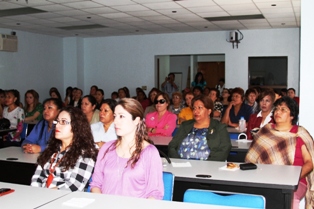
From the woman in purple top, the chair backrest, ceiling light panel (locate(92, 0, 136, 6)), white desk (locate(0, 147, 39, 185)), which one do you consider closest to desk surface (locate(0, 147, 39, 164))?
white desk (locate(0, 147, 39, 185))

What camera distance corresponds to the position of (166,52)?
1177 cm

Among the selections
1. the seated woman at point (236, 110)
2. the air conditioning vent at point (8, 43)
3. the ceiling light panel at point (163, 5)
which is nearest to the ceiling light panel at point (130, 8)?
the ceiling light panel at point (163, 5)

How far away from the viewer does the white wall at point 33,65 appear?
10.5 m

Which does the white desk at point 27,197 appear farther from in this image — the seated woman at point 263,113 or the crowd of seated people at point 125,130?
the seated woman at point 263,113

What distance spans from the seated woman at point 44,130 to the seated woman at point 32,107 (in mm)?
3320

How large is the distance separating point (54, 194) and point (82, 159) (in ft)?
1.50

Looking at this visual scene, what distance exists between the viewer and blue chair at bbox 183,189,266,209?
7.36ft

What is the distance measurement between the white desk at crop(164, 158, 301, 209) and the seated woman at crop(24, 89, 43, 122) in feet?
15.8

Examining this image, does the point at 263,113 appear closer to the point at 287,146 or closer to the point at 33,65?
the point at 287,146

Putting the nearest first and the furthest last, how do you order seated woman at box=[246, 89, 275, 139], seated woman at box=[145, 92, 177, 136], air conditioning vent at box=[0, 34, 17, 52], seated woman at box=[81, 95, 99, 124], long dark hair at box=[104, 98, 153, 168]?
1. long dark hair at box=[104, 98, 153, 168]
2. seated woman at box=[246, 89, 275, 139]
3. seated woman at box=[81, 95, 99, 124]
4. seated woman at box=[145, 92, 177, 136]
5. air conditioning vent at box=[0, 34, 17, 52]

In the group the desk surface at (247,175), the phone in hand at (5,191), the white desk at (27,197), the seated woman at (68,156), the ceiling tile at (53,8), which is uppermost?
the ceiling tile at (53,8)

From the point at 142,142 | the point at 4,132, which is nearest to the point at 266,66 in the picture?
the point at 4,132

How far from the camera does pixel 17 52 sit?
1081cm

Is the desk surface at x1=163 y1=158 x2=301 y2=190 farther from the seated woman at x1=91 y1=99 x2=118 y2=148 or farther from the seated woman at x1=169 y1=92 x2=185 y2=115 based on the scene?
the seated woman at x1=169 y1=92 x2=185 y2=115
